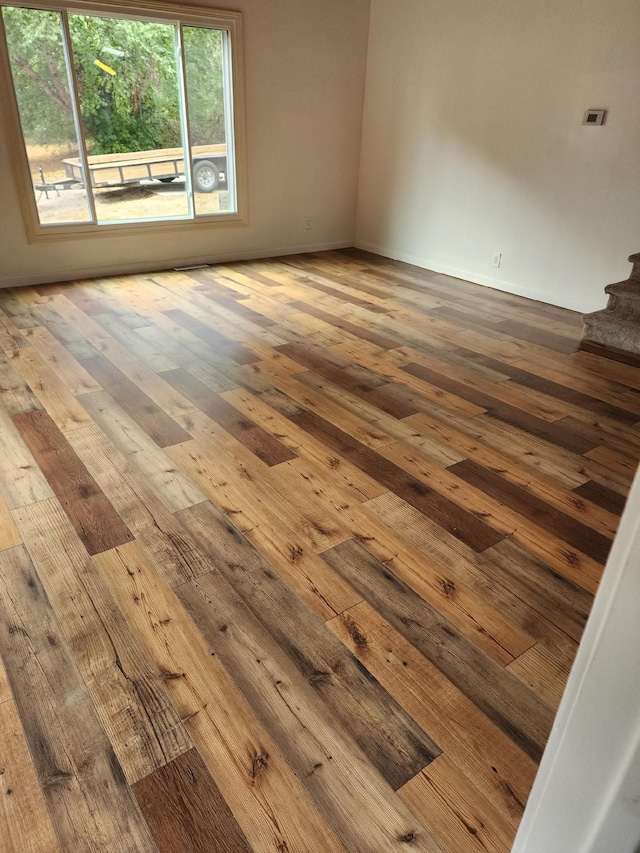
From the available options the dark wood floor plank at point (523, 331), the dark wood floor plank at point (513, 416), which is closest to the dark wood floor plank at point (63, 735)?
the dark wood floor plank at point (513, 416)

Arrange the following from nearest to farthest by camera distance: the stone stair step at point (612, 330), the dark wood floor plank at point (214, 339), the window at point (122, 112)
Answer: the dark wood floor plank at point (214, 339) → the stone stair step at point (612, 330) → the window at point (122, 112)

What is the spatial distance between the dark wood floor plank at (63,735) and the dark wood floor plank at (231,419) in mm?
1051

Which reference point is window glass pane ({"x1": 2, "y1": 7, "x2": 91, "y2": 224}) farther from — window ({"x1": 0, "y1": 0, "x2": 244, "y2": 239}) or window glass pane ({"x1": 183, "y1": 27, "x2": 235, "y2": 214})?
window glass pane ({"x1": 183, "y1": 27, "x2": 235, "y2": 214})

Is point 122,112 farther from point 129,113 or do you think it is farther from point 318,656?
point 318,656

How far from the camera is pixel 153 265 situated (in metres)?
5.40

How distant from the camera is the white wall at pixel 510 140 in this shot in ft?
13.2

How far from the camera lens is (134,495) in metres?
2.21

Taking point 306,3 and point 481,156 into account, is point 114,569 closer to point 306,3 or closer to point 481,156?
point 481,156

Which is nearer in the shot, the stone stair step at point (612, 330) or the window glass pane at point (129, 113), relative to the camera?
the stone stair step at point (612, 330)

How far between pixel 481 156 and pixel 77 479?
14.2 feet

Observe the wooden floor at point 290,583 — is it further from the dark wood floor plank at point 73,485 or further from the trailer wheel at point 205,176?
the trailer wheel at point 205,176

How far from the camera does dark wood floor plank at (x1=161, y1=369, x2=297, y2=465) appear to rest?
2521mm

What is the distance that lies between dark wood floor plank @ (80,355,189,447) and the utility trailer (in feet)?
7.27

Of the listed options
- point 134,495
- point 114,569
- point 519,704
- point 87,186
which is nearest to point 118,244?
point 87,186
